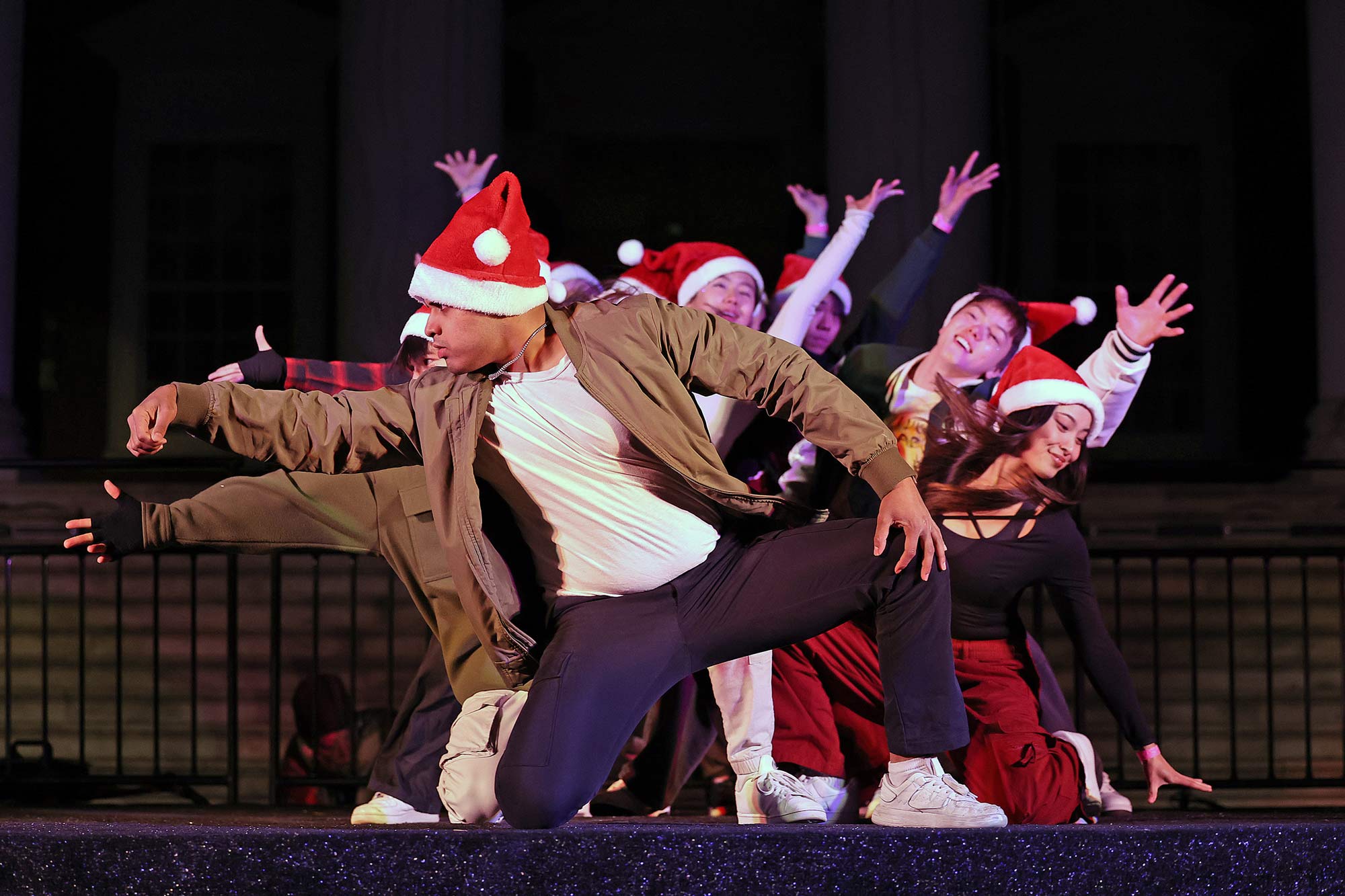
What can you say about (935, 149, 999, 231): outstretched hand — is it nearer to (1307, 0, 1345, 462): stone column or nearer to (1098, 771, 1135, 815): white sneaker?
(1098, 771, 1135, 815): white sneaker

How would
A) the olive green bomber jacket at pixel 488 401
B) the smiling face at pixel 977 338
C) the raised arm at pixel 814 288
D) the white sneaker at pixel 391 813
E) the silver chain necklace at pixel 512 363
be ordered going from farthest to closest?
the raised arm at pixel 814 288 → the smiling face at pixel 977 338 → the white sneaker at pixel 391 813 → the silver chain necklace at pixel 512 363 → the olive green bomber jacket at pixel 488 401

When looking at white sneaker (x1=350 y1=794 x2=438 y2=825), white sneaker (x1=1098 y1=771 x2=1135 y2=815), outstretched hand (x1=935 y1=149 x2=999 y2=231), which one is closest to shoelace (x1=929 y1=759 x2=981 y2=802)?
white sneaker (x1=1098 y1=771 x2=1135 y2=815)

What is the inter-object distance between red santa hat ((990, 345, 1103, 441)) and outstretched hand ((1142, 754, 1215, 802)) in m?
1.03

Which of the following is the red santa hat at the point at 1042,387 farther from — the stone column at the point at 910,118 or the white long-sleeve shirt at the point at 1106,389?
the stone column at the point at 910,118

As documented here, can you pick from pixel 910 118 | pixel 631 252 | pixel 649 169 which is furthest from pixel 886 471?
pixel 649 169

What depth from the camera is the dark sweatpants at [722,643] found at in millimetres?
2865

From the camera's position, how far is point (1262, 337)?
13.0 meters

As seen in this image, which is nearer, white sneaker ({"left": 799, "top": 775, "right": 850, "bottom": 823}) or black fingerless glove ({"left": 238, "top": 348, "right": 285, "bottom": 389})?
white sneaker ({"left": 799, "top": 775, "right": 850, "bottom": 823})


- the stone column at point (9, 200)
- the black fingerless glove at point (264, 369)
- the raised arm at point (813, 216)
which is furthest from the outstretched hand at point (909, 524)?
the stone column at point (9, 200)

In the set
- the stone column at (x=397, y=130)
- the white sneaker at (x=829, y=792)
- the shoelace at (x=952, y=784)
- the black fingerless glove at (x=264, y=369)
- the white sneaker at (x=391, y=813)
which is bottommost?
the white sneaker at (x=391, y=813)

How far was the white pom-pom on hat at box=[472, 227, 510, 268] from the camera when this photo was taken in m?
3.06

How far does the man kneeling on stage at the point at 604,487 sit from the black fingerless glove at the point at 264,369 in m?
1.10

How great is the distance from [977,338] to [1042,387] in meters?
0.59

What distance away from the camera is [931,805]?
279 centimetres
